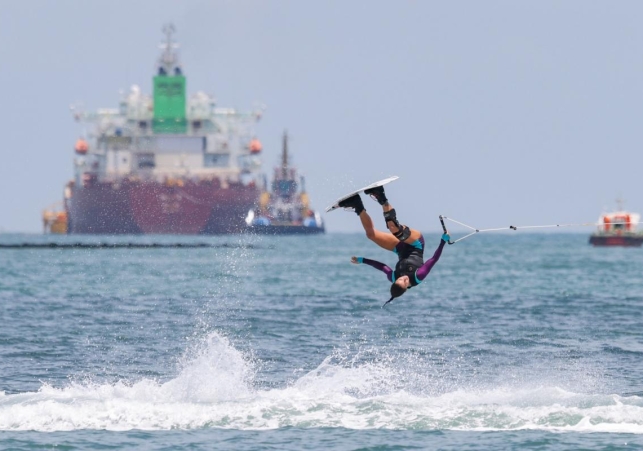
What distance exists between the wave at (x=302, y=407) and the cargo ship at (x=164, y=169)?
434 ft

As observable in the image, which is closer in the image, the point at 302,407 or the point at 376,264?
the point at 376,264

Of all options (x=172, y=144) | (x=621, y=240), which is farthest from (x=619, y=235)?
(x=172, y=144)

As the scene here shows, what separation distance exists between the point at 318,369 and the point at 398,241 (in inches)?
182

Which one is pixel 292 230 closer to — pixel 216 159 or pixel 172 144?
pixel 216 159

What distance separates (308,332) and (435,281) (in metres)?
31.4

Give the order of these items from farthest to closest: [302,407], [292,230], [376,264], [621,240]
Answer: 1. [292,230]
2. [621,240]
3. [302,407]
4. [376,264]

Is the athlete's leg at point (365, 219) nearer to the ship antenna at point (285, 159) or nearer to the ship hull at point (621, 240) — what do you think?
the ship hull at point (621, 240)

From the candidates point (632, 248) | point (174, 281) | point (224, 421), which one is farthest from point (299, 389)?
point (632, 248)

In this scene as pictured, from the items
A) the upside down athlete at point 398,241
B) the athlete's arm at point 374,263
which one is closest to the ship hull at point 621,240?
the upside down athlete at point 398,241

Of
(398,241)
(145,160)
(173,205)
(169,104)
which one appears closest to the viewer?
(398,241)

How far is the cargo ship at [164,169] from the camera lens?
511 ft

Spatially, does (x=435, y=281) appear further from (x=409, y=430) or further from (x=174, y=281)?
(x=409, y=430)

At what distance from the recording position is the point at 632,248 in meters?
138

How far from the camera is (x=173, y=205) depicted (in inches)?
6107
